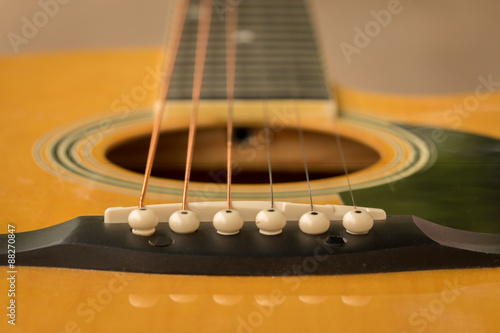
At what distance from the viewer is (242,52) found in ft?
3.85

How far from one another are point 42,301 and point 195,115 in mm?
547

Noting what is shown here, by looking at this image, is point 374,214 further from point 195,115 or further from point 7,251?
point 195,115

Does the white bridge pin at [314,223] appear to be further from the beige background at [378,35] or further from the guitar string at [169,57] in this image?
the beige background at [378,35]

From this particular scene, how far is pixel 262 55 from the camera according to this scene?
1.17m

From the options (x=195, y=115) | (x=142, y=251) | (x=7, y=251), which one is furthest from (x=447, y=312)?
(x=195, y=115)

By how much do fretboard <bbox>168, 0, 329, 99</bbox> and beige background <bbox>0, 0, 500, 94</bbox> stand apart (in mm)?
725

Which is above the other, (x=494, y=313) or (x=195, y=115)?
(x=195, y=115)

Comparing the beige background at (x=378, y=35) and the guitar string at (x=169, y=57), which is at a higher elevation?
the beige background at (x=378, y=35)

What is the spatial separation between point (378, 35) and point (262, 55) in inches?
53.9

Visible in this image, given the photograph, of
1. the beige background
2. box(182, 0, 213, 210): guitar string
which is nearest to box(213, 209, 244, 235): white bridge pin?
box(182, 0, 213, 210): guitar string

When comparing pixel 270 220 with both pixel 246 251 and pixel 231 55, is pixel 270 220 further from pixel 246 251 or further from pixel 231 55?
pixel 231 55

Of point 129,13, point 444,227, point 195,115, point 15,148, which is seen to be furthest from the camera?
point 129,13

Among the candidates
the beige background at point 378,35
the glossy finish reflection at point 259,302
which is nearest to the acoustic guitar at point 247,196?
the glossy finish reflection at point 259,302

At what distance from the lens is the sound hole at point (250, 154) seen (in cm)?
103
